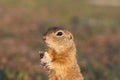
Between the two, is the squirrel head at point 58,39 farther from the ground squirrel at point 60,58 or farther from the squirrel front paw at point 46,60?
the squirrel front paw at point 46,60

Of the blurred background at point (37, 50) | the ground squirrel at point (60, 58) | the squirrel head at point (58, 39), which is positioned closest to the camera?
the squirrel head at point (58, 39)

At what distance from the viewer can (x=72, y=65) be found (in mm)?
6535

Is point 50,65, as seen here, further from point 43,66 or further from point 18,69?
point 18,69

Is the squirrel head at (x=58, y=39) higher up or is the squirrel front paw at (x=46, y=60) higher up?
the squirrel head at (x=58, y=39)

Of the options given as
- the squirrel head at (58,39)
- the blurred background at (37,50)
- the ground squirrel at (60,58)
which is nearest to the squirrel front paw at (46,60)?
the ground squirrel at (60,58)

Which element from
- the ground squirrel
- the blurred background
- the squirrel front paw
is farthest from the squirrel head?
the blurred background

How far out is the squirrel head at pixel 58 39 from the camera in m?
6.23

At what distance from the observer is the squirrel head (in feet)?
20.5

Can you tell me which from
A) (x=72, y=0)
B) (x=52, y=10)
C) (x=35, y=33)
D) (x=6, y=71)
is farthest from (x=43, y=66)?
(x=72, y=0)

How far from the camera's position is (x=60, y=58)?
21.2ft

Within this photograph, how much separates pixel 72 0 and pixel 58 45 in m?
48.5

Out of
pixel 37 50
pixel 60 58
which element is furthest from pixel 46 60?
pixel 37 50

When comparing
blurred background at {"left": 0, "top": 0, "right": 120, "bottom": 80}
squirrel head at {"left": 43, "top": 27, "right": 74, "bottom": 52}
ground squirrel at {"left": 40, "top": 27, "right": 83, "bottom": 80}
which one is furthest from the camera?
blurred background at {"left": 0, "top": 0, "right": 120, "bottom": 80}

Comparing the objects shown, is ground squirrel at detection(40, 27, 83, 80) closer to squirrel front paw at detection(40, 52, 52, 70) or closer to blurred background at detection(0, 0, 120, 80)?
squirrel front paw at detection(40, 52, 52, 70)
